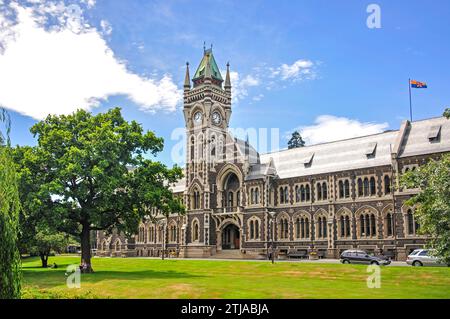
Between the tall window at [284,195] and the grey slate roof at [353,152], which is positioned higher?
the grey slate roof at [353,152]

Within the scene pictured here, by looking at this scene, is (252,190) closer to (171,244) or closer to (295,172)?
(295,172)

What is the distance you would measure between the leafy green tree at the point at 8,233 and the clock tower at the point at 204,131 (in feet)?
157

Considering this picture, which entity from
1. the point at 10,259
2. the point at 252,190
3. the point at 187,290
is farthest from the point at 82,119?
the point at 252,190

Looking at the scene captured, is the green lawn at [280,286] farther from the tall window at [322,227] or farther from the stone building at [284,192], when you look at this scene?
the tall window at [322,227]

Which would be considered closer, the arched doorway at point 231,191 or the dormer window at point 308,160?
the dormer window at point 308,160

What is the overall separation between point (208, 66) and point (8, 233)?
5480 cm

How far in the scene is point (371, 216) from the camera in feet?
170

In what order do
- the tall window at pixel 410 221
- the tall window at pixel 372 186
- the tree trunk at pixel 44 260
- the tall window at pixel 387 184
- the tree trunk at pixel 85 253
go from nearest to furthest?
1. the tree trunk at pixel 85 253
2. the tall window at pixel 410 221
3. the tall window at pixel 387 184
4. the tall window at pixel 372 186
5. the tree trunk at pixel 44 260

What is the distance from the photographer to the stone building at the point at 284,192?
5006 centimetres

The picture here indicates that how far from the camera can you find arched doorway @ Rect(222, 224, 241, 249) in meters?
66.2

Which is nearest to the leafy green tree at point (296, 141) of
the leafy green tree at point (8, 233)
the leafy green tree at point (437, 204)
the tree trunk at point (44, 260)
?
the tree trunk at point (44, 260)

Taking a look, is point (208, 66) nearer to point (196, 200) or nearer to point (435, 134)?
point (196, 200)

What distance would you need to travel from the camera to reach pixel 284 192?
60.4 meters
